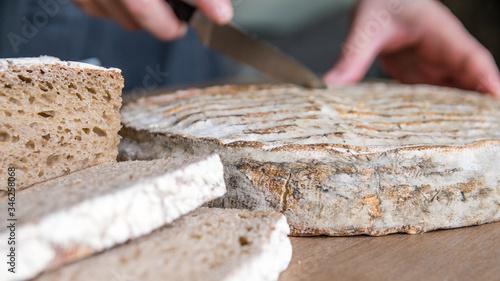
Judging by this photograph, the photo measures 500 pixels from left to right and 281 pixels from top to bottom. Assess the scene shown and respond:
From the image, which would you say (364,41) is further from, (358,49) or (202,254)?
(202,254)

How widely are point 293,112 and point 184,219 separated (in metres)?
0.83

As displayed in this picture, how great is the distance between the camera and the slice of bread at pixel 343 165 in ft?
5.37

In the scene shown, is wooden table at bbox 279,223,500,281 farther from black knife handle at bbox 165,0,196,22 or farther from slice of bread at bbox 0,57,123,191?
black knife handle at bbox 165,0,196,22

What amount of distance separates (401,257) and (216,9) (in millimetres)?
1846

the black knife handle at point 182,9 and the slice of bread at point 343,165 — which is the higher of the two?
the black knife handle at point 182,9

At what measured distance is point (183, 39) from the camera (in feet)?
15.6

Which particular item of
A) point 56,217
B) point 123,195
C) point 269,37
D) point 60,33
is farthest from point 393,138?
point 269,37

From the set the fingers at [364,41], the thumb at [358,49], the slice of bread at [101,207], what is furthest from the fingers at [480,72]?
the slice of bread at [101,207]

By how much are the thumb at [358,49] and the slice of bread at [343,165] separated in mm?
1716

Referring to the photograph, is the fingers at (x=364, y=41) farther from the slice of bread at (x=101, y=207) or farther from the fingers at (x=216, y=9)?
the slice of bread at (x=101, y=207)

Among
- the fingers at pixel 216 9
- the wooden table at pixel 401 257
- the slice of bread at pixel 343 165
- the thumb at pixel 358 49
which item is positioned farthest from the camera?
the thumb at pixel 358 49

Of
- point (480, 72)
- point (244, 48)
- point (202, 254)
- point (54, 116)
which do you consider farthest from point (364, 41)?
point (202, 254)

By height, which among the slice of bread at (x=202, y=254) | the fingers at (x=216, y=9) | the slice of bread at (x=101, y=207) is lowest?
the slice of bread at (x=202, y=254)

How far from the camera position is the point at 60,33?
3.81m
